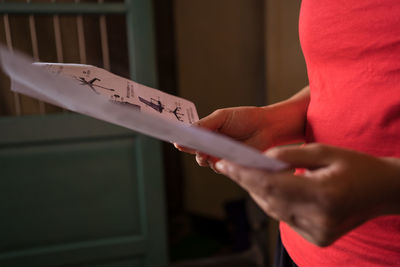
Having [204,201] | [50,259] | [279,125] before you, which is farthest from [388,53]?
[204,201]

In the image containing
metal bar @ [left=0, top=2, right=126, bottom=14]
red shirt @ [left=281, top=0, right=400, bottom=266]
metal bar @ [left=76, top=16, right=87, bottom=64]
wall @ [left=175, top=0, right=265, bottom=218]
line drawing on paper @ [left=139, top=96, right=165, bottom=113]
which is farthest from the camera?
wall @ [left=175, top=0, right=265, bottom=218]

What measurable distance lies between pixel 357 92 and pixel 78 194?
3.95 feet

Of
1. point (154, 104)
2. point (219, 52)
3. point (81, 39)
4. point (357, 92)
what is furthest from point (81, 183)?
point (357, 92)

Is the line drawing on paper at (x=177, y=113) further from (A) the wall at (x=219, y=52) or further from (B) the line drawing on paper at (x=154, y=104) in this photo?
(A) the wall at (x=219, y=52)

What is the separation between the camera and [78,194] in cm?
130

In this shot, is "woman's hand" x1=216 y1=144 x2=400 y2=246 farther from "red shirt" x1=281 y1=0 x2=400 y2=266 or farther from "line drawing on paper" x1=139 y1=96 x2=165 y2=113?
"line drawing on paper" x1=139 y1=96 x2=165 y2=113

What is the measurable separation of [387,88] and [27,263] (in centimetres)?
146

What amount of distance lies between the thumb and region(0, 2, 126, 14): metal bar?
46.5 inches

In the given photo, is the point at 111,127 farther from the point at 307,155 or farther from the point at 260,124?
the point at 307,155

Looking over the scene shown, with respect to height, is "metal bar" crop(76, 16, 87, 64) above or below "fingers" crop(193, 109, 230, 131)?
above

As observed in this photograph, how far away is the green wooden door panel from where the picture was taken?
1236 millimetres

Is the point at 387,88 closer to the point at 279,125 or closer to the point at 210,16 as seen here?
the point at 279,125

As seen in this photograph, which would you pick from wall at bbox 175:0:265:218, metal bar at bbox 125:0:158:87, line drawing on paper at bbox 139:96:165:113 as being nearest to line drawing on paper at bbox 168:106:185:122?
line drawing on paper at bbox 139:96:165:113

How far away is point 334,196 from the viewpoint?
0.26 meters
